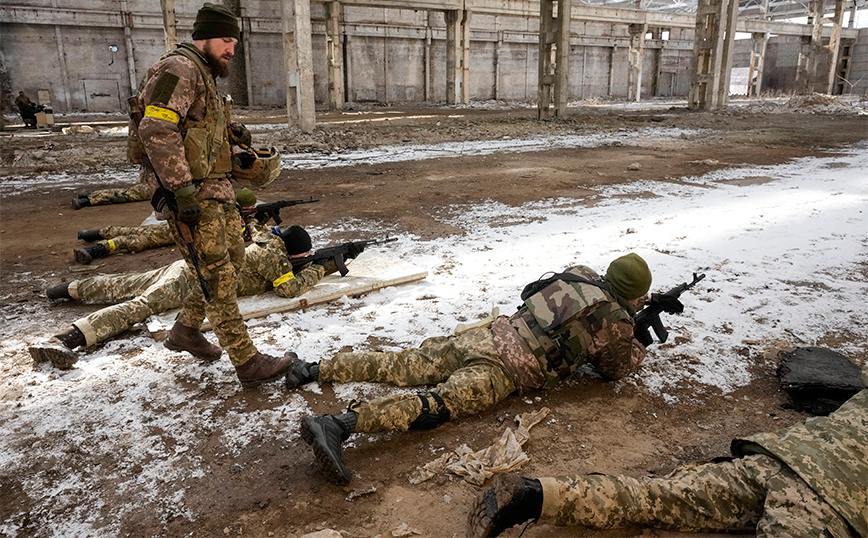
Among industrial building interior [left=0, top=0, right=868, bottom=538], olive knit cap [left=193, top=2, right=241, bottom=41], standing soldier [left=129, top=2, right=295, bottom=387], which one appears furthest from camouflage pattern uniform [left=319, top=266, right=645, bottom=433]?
olive knit cap [left=193, top=2, right=241, bottom=41]

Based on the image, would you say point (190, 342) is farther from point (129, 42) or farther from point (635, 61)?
point (635, 61)

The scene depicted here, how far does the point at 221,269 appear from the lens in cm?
274

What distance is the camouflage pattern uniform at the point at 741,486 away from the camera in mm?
1721

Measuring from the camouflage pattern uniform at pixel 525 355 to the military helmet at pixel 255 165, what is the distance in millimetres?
1108

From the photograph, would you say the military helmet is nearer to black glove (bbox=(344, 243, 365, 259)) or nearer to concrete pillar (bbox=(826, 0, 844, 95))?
black glove (bbox=(344, 243, 365, 259))

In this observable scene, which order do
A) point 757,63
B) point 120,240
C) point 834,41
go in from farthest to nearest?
point 757,63, point 834,41, point 120,240

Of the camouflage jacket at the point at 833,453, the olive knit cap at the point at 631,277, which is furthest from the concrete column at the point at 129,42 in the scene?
the camouflage jacket at the point at 833,453

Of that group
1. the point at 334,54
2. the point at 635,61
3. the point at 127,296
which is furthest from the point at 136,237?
the point at 635,61

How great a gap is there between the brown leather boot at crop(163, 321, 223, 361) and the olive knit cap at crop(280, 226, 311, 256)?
102 cm

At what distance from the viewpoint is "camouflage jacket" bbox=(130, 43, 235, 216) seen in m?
2.42

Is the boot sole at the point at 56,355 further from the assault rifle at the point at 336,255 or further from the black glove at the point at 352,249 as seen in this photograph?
the black glove at the point at 352,249

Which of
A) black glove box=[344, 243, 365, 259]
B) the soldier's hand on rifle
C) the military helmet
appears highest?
the military helmet

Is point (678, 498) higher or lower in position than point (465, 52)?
lower

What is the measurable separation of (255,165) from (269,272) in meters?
1.05
